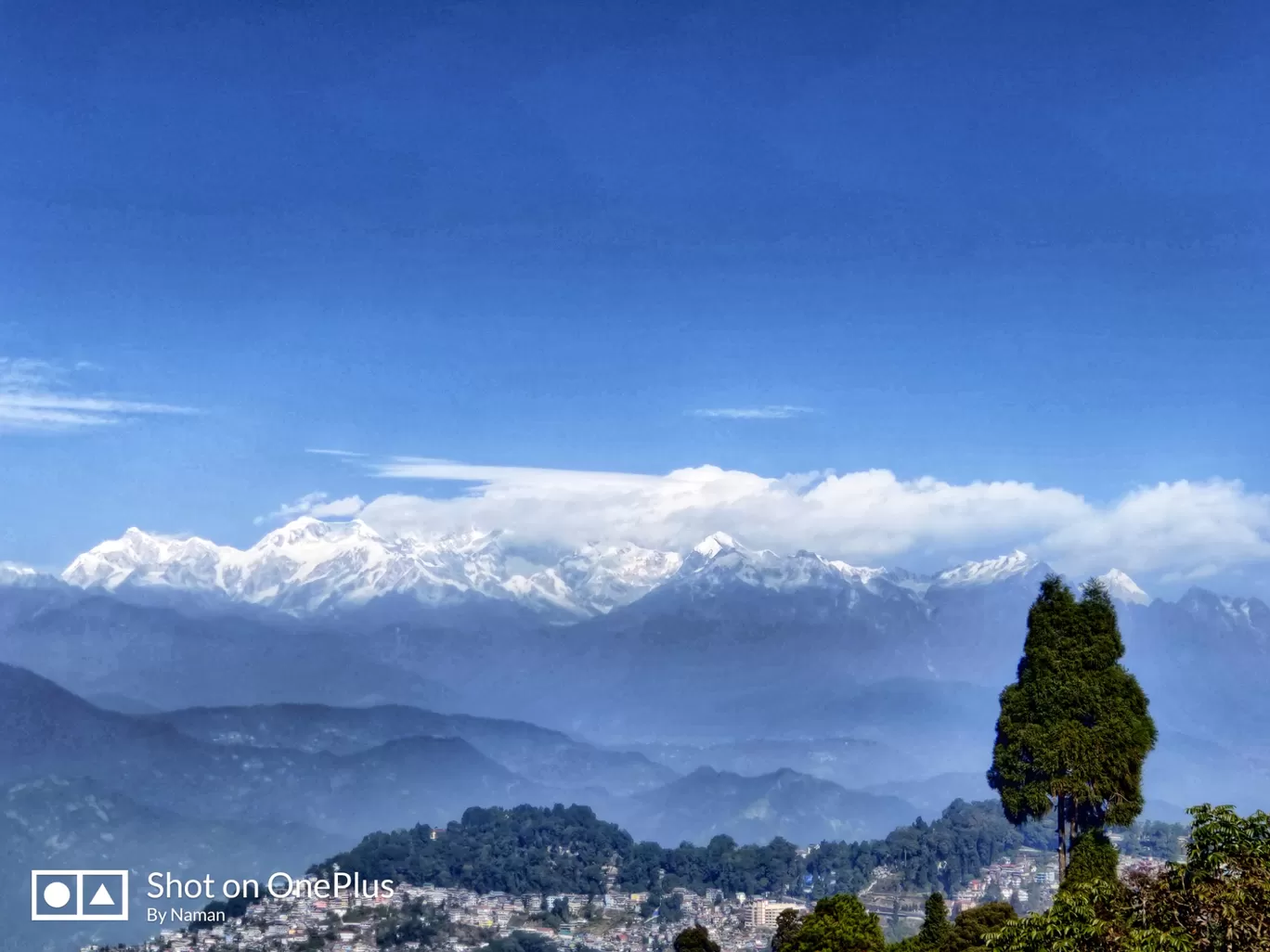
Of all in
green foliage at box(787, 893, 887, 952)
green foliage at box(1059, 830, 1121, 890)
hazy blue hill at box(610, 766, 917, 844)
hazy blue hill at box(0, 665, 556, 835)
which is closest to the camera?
green foliage at box(787, 893, 887, 952)

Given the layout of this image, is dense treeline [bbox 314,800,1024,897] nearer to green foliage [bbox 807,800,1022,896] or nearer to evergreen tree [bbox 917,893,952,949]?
green foliage [bbox 807,800,1022,896]

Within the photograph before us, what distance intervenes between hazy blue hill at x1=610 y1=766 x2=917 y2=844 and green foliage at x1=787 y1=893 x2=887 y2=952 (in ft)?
488

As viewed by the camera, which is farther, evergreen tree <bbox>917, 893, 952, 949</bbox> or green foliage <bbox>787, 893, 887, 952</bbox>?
evergreen tree <bbox>917, 893, 952, 949</bbox>

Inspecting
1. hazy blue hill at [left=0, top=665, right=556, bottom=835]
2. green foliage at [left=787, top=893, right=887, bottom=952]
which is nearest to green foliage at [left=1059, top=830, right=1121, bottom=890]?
green foliage at [left=787, top=893, right=887, bottom=952]

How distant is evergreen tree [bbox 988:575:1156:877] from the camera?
95.9ft

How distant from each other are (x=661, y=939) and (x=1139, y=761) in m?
34.2

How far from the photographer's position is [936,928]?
105 ft

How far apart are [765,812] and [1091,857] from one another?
158 metres

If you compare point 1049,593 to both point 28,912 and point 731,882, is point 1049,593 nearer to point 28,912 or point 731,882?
point 731,882

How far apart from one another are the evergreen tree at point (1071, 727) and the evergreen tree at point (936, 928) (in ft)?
9.41

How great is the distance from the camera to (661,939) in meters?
60.2

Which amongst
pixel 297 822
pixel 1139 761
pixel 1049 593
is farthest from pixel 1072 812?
pixel 297 822

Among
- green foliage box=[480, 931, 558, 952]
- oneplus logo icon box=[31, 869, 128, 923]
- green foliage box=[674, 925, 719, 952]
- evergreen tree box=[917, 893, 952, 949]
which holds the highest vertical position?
evergreen tree box=[917, 893, 952, 949]

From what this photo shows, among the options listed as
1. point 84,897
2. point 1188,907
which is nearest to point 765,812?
point 84,897
